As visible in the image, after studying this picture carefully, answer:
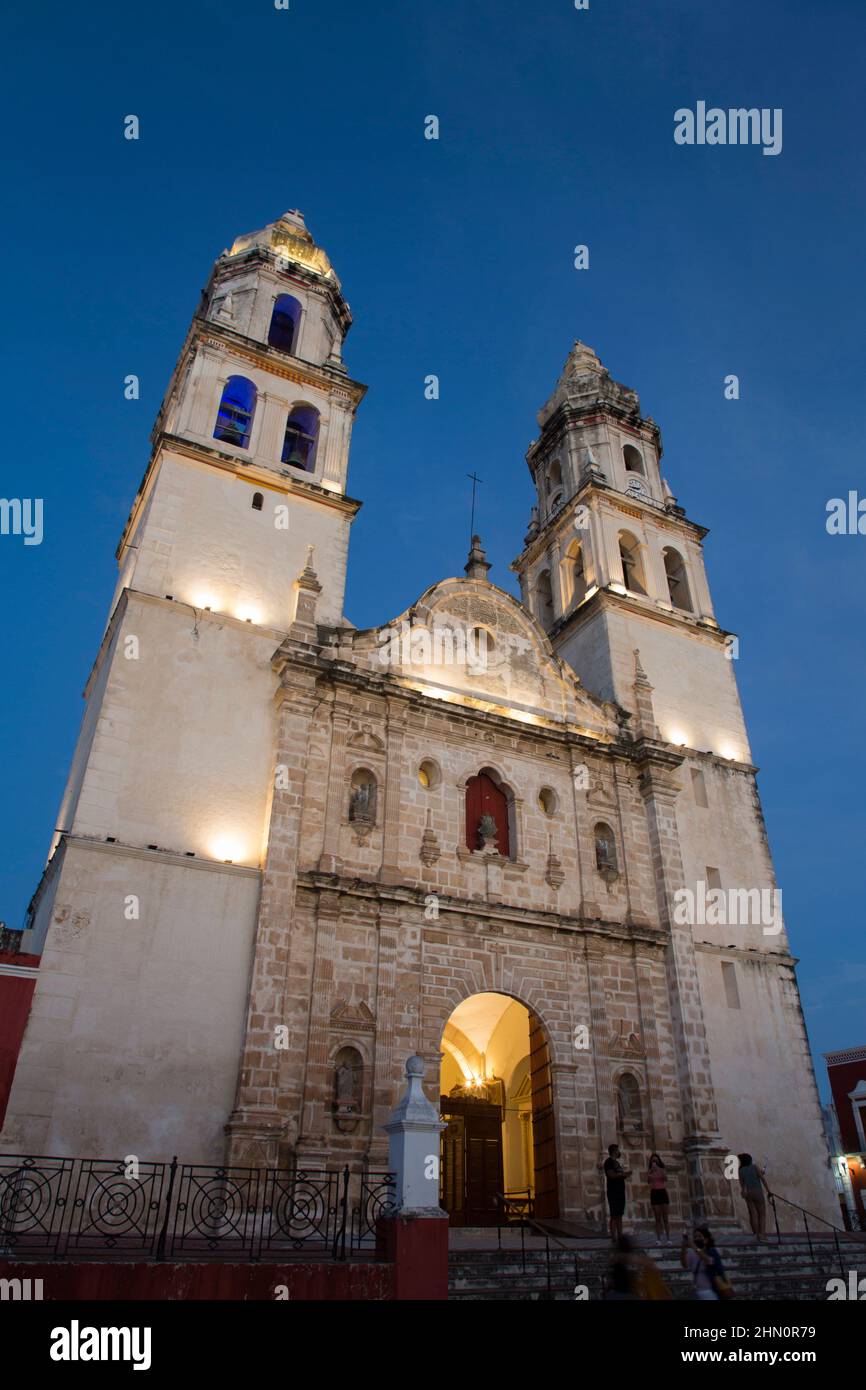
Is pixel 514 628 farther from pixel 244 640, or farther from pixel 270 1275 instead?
pixel 270 1275

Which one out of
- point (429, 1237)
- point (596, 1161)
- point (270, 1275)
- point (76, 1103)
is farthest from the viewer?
point (596, 1161)

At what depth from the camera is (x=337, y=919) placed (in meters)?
15.8

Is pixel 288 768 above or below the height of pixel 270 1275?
above

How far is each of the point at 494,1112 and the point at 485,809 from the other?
19.6ft

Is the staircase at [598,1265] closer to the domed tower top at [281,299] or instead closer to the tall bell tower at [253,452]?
the tall bell tower at [253,452]

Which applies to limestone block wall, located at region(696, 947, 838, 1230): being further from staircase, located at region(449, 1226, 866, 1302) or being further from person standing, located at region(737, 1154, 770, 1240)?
staircase, located at region(449, 1226, 866, 1302)

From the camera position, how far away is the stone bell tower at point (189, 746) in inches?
518

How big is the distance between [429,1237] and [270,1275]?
5.91 ft

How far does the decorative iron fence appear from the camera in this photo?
407 inches

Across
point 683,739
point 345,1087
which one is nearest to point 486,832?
point 345,1087

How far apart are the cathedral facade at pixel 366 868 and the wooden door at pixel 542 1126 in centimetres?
9

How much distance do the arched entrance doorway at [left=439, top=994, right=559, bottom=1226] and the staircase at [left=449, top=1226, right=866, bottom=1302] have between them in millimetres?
1598

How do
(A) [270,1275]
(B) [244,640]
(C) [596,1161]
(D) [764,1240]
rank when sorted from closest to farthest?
(A) [270,1275] → (D) [764,1240] → (C) [596,1161] → (B) [244,640]
